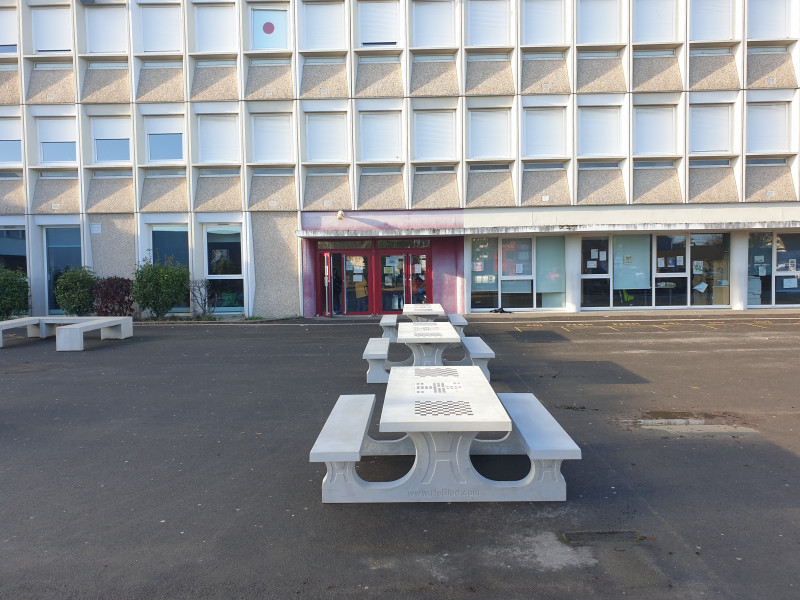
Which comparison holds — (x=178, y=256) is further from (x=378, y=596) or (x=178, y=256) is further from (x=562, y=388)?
(x=378, y=596)

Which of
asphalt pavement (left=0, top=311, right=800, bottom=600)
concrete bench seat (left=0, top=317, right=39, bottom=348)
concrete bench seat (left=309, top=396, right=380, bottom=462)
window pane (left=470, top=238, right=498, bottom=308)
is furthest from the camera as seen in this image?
window pane (left=470, top=238, right=498, bottom=308)

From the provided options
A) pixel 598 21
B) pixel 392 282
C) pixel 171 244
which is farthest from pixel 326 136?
pixel 598 21

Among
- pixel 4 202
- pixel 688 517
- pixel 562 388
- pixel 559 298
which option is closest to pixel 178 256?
pixel 4 202

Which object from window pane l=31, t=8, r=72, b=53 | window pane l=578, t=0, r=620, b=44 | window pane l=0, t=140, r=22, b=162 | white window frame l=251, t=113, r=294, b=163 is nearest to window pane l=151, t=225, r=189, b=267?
white window frame l=251, t=113, r=294, b=163

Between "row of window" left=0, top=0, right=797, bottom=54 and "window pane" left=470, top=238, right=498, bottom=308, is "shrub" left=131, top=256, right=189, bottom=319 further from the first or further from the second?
"window pane" left=470, top=238, right=498, bottom=308

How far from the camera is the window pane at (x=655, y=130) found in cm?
2020

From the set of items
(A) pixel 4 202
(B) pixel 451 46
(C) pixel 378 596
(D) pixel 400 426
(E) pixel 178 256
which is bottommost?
(C) pixel 378 596

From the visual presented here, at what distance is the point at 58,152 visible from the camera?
68.3ft

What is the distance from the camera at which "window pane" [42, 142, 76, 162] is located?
68.2 feet

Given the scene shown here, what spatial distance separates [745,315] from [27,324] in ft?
60.9

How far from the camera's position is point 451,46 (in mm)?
20109

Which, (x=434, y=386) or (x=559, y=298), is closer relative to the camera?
(x=434, y=386)

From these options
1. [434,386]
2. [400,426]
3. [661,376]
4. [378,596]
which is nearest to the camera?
[378,596]

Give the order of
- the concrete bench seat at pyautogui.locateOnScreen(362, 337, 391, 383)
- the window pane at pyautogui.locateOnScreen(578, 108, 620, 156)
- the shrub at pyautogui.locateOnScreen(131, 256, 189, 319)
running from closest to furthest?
the concrete bench seat at pyautogui.locateOnScreen(362, 337, 391, 383)
the shrub at pyautogui.locateOnScreen(131, 256, 189, 319)
the window pane at pyautogui.locateOnScreen(578, 108, 620, 156)
